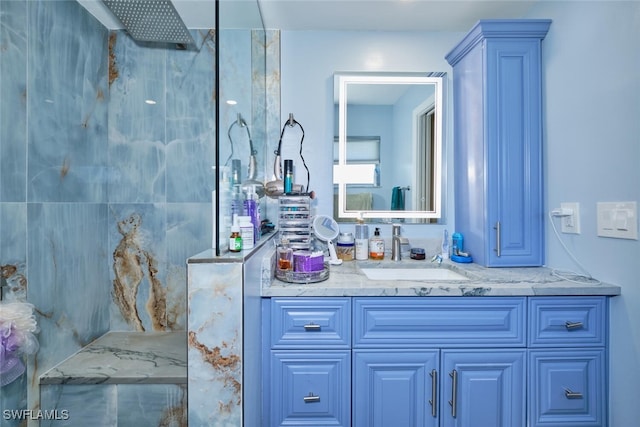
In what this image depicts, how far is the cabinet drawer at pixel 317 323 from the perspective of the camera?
48.1 inches

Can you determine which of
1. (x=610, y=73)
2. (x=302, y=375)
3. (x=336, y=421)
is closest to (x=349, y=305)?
(x=302, y=375)

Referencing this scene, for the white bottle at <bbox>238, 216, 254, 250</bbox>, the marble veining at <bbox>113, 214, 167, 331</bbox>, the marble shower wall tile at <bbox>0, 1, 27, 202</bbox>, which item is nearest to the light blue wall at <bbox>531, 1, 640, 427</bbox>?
the white bottle at <bbox>238, 216, 254, 250</bbox>

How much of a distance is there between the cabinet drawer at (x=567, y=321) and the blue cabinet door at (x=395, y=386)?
431mm

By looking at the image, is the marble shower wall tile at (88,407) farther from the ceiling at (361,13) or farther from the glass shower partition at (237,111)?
the ceiling at (361,13)

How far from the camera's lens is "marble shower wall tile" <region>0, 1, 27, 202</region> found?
3.67 feet

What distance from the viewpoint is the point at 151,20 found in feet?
4.97

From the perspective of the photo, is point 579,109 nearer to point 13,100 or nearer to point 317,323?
point 317,323

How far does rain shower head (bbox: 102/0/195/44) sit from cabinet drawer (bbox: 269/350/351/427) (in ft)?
5.32

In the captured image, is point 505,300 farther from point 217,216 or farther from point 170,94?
point 170,94

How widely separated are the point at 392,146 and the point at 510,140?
0.58 m

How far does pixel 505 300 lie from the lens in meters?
1.21

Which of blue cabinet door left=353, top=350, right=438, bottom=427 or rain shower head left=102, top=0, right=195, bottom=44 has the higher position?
rain shower head left=102, top=0, right=195, bottom=44

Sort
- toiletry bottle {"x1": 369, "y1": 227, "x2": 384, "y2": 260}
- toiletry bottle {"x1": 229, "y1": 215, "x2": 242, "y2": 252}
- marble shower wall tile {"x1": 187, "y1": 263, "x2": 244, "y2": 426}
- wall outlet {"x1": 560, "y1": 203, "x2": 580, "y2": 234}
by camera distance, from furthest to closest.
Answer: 1. toiletry bottle {"x1": 369, "y1": 227, "x2": 384, "y2": 260}
2. wall outlet {"x1": 560, "y1": 203, "x2": 580, "y2": 234}
3. toiletry bottle {"x1": 229, "y1": 215, "x2": 242, "y2": 252}
4. marble shower wall tile {"x1": 187, "y1": 263, "x2": 244, "y2": 426}

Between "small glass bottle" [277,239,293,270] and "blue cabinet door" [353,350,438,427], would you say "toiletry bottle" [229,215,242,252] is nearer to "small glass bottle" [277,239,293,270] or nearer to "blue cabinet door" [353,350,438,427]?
"small glass bottle" [277,239,293,270]
